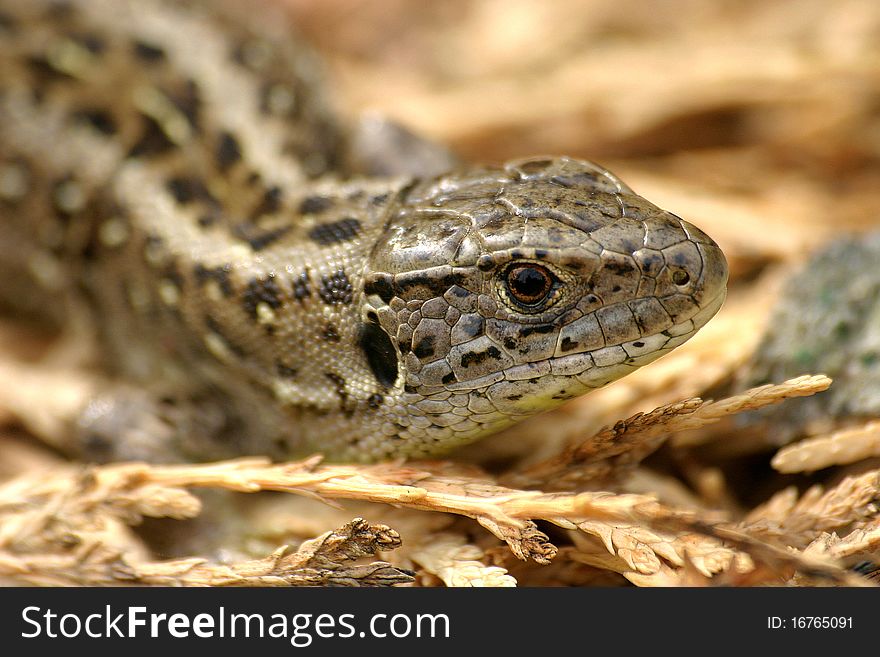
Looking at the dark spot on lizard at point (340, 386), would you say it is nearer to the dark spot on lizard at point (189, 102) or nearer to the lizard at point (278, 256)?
the lizard at point (278, 256)

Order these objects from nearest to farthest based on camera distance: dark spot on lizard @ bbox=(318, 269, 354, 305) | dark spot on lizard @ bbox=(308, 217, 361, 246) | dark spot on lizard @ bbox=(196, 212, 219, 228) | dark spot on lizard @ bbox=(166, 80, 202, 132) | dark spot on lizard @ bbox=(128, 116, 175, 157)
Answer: dark spot on lizard @ bbox=(318, 269, 354, 305) → dark spot on lizard @ bbox=(308, 217, 361, 246) → dark spot on lizard @ bbox=(196, 212, 219, 228) → dark spot on lizard @ bbox=(128, 116, 175, 157) → dark spot on lizard @ bbox=(166, 80, 202, 132)

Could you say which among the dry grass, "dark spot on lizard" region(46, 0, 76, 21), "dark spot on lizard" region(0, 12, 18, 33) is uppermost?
"dark spot on lizard" region(46, 0, 76, 21)

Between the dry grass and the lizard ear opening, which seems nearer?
the dry grass

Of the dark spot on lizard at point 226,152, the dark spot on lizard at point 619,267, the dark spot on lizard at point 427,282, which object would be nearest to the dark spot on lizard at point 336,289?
the dark spot on lizard at point 427,282

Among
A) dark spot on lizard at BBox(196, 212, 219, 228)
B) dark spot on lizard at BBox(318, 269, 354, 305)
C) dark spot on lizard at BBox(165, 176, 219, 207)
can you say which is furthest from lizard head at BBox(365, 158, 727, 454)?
dark spot on lizard at BBox(165, 176, 219, 207)

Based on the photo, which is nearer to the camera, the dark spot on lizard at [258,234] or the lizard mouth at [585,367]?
the lizard mouth at [585,367]

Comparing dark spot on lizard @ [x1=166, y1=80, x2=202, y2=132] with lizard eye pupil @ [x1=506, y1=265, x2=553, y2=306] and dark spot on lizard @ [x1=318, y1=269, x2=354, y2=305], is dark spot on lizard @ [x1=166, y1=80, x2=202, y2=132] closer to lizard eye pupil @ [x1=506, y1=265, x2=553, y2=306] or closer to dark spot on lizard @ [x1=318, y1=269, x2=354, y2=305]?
dark spot on lizard @ [x1=318, y1=269, x2=354, y2=305]
